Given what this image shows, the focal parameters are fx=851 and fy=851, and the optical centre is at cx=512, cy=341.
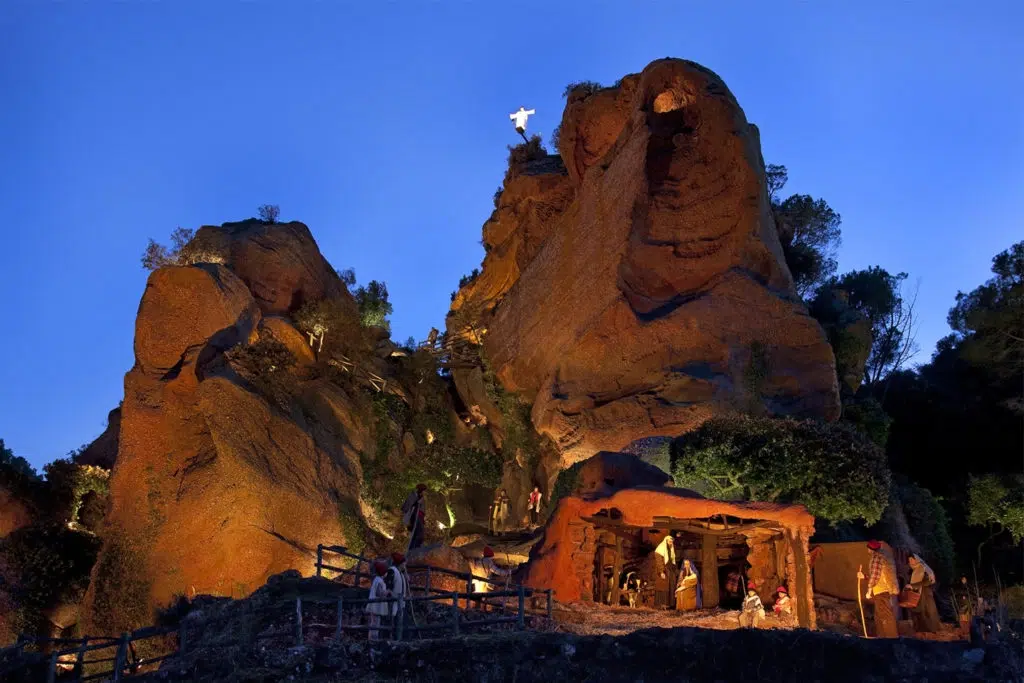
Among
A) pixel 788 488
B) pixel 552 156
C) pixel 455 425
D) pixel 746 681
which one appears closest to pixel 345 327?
pixel 455 425

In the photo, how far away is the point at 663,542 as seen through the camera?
20.5 metres

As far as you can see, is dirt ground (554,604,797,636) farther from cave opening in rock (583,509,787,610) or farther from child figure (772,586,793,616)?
cave opening in rock (583,509,787,610)

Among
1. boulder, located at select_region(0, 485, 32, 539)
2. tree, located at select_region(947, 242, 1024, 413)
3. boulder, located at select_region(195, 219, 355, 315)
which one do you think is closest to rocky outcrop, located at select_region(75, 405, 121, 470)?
boulder, located at select_region(0, 485, 32, 539)

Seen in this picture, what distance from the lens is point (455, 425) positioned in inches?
1435

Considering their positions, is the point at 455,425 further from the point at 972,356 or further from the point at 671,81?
the point at 972,356

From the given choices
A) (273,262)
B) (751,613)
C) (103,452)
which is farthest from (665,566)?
(103,452)

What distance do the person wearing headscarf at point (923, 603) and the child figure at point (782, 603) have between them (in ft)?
14.9

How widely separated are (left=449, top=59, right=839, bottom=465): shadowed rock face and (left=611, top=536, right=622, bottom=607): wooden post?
231 inches

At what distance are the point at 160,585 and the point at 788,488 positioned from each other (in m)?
17.7

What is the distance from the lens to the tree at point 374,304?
4025cm

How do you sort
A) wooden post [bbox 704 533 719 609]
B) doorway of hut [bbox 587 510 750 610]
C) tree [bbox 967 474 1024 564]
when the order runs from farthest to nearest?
1. tree [bbox 967 474 1024 564]
2. wooden post [bbox 704 533 719 609]
3. doorway of hut [bbox 587 510 750 610]

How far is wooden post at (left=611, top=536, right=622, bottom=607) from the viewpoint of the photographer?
20.3m

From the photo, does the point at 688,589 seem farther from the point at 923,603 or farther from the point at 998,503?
the point at 998,503

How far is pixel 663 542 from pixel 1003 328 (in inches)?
937
